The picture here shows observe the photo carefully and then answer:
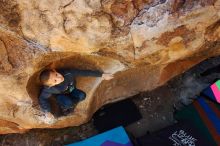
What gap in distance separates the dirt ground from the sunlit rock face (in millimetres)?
491

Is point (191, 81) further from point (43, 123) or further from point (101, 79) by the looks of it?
point (43, 123)

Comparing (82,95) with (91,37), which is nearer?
(91,37)

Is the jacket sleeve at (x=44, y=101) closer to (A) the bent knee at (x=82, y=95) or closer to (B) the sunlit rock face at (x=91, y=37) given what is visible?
(B) the sunlit rock face at (x=91, y=37)

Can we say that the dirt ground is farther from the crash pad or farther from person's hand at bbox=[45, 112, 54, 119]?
person's hand at bbox=[45, 112, 54, 119]

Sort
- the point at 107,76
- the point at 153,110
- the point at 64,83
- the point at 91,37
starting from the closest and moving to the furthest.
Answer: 1. the point at 91,37
2. the point at 64,83
3. the point at 107,76
4. the point at 153,110

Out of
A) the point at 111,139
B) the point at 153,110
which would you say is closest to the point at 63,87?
the point at 111,139

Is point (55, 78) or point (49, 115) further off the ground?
point (55, 78)

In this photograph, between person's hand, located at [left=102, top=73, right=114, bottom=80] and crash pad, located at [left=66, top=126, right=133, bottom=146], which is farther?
crash pad, located at [left=66, top=126, right=133, bottom=146]

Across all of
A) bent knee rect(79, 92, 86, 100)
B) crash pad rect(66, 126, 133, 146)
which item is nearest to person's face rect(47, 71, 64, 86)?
bent knee rect(79, 92, 86, 100)

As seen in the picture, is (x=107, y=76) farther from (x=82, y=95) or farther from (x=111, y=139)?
(x=111, y=139)

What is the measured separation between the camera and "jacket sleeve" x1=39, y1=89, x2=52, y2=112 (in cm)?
271

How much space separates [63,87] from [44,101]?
6.8 inches

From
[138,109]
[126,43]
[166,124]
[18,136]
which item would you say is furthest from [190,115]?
[18,136]

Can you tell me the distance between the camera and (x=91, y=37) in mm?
2387
